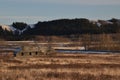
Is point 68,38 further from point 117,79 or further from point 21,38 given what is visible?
point 117,79

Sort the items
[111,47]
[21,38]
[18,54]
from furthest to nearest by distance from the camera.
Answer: [21,38], [111,47], [18,54]

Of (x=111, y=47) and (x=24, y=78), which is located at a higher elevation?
(x=24, y=78)

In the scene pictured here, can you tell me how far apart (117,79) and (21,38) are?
6350 inches

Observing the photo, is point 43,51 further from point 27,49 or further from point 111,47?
point 111,47

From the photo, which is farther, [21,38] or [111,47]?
[21,38]

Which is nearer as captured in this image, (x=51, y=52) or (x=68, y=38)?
(x=51, y=52)

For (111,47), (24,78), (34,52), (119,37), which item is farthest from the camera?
(119,37)

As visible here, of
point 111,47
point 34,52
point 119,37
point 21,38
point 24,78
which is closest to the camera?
point 24,78

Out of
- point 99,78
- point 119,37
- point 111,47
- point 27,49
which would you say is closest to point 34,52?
point 27,49

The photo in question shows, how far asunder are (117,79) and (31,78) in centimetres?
498

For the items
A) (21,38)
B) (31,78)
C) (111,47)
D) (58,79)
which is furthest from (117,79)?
(21,38)

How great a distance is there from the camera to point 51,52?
71.7 m

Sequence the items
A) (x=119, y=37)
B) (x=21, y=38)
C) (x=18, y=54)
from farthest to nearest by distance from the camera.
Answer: (x=21, y=38)
(x=119, y=37)
(x=18, y=54)

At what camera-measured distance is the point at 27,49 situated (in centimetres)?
6600
